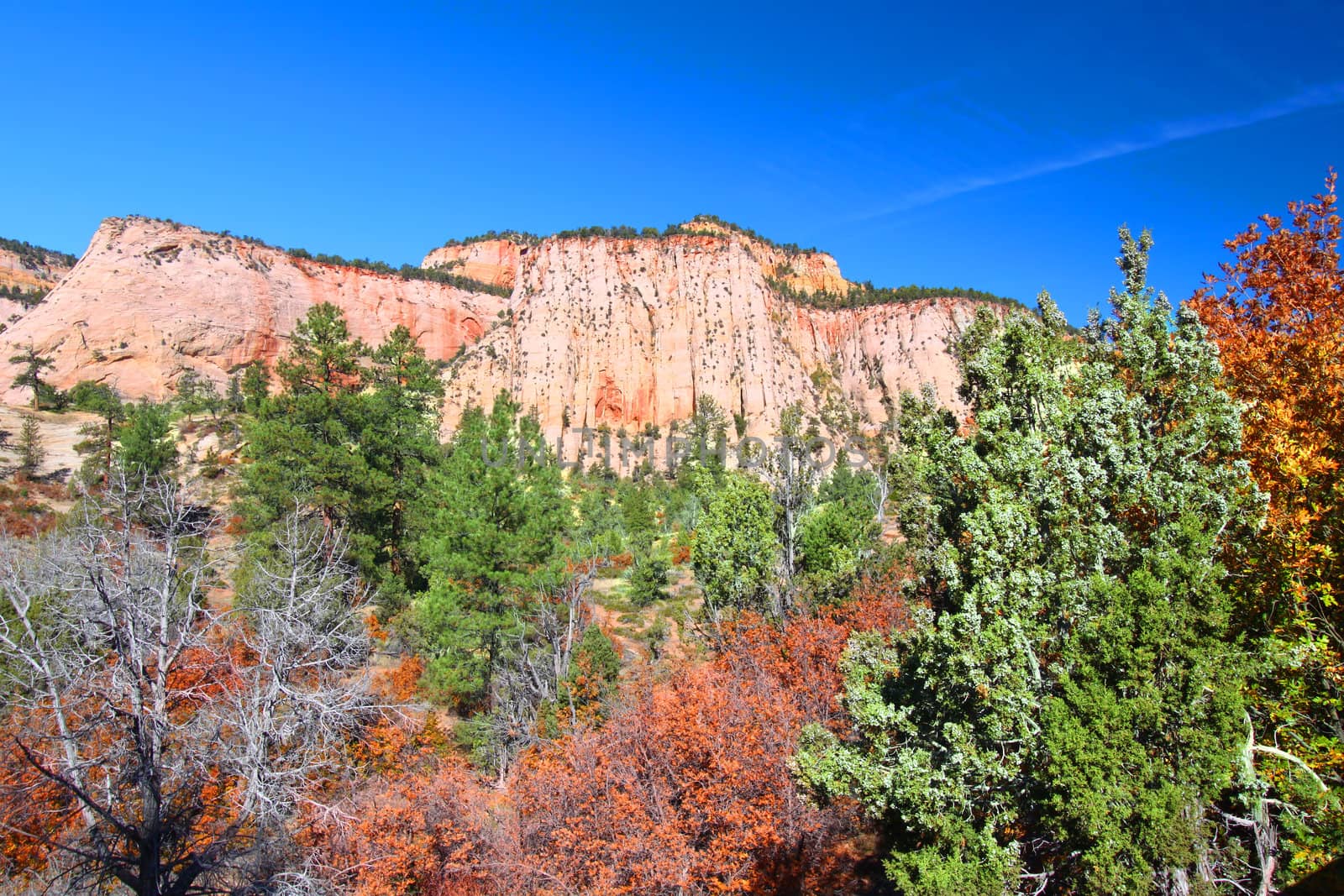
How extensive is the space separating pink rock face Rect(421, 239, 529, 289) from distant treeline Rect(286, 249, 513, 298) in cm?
1287

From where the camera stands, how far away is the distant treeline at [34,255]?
8855 centimetres

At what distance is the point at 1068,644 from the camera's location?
7363 mm

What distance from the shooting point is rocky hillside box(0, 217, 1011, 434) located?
68312 millimetres

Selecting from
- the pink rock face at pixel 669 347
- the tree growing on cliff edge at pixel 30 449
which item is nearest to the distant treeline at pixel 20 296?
the tree growing on cliff edge at pixel 30 449

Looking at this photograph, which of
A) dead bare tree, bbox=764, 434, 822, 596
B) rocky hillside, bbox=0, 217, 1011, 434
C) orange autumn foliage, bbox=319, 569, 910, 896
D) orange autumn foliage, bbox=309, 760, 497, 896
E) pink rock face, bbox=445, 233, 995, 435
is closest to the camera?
orange autumn foliage, bbox=319, 569, 910, 896

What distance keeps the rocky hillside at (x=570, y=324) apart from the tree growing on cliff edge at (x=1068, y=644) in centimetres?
6621

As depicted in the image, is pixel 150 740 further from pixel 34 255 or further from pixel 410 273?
pixel 34 255

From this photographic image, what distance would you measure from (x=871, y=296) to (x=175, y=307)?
277ft

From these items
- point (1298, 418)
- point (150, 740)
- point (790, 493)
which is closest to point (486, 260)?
point (790, 493)

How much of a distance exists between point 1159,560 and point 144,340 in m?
83.7

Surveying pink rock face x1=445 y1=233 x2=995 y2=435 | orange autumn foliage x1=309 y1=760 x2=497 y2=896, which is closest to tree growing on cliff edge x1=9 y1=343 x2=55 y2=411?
pink rock face x1=445 y1=233 x2=995 y2=435

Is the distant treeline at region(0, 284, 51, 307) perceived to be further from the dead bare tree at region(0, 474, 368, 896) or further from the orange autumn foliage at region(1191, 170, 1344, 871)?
the orange autumn foliage at region(1191, 170, 1344, 871)

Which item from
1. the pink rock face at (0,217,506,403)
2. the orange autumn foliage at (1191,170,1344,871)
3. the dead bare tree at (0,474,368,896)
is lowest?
the dead bare tree at (0,474,368,896)

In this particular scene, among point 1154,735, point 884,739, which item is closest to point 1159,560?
point 1154,735
